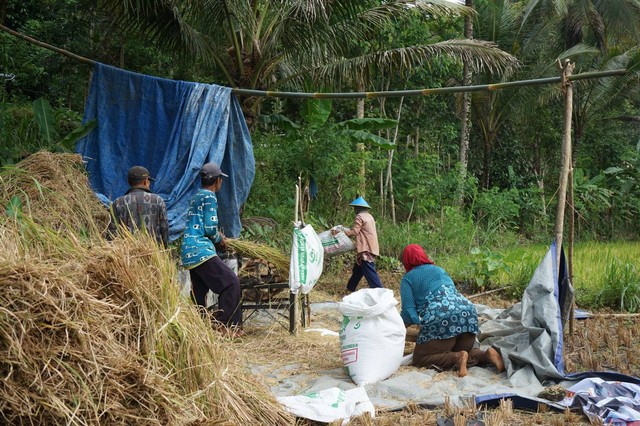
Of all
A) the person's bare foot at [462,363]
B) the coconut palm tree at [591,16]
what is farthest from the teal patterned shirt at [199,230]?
the coconut palm tree at [591,16]

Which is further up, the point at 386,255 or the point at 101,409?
the point at 101,409

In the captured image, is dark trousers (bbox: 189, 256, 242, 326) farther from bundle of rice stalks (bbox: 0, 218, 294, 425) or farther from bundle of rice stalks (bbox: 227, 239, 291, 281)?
bundle of rice stalks (bbox: 0, 218, 294, 425)

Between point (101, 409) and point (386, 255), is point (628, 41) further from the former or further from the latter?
point (101, 409)

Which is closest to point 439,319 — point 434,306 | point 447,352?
point 434,306

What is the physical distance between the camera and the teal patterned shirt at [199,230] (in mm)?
6105

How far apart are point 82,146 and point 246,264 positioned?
2.11 metres

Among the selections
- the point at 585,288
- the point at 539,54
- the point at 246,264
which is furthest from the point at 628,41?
the point at 246,264

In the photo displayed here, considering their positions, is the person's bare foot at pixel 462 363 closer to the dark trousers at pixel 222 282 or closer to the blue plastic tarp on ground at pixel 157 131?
the dark trousers at pixel 222 282

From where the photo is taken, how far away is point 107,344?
121 inches

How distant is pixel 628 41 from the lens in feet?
70.3

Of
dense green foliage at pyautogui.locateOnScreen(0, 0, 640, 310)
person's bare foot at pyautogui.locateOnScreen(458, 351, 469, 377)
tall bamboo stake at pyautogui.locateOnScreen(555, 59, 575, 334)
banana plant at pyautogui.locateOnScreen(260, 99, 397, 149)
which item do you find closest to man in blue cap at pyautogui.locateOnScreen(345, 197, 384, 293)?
dense green foliage at pyautogui.locateOnScreen(0, 0, 640, 310)

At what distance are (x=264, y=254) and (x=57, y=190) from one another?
6.44 ft

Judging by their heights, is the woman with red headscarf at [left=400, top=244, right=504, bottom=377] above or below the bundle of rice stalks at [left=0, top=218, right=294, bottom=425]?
below

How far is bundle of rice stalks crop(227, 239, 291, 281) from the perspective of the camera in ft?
22.9
